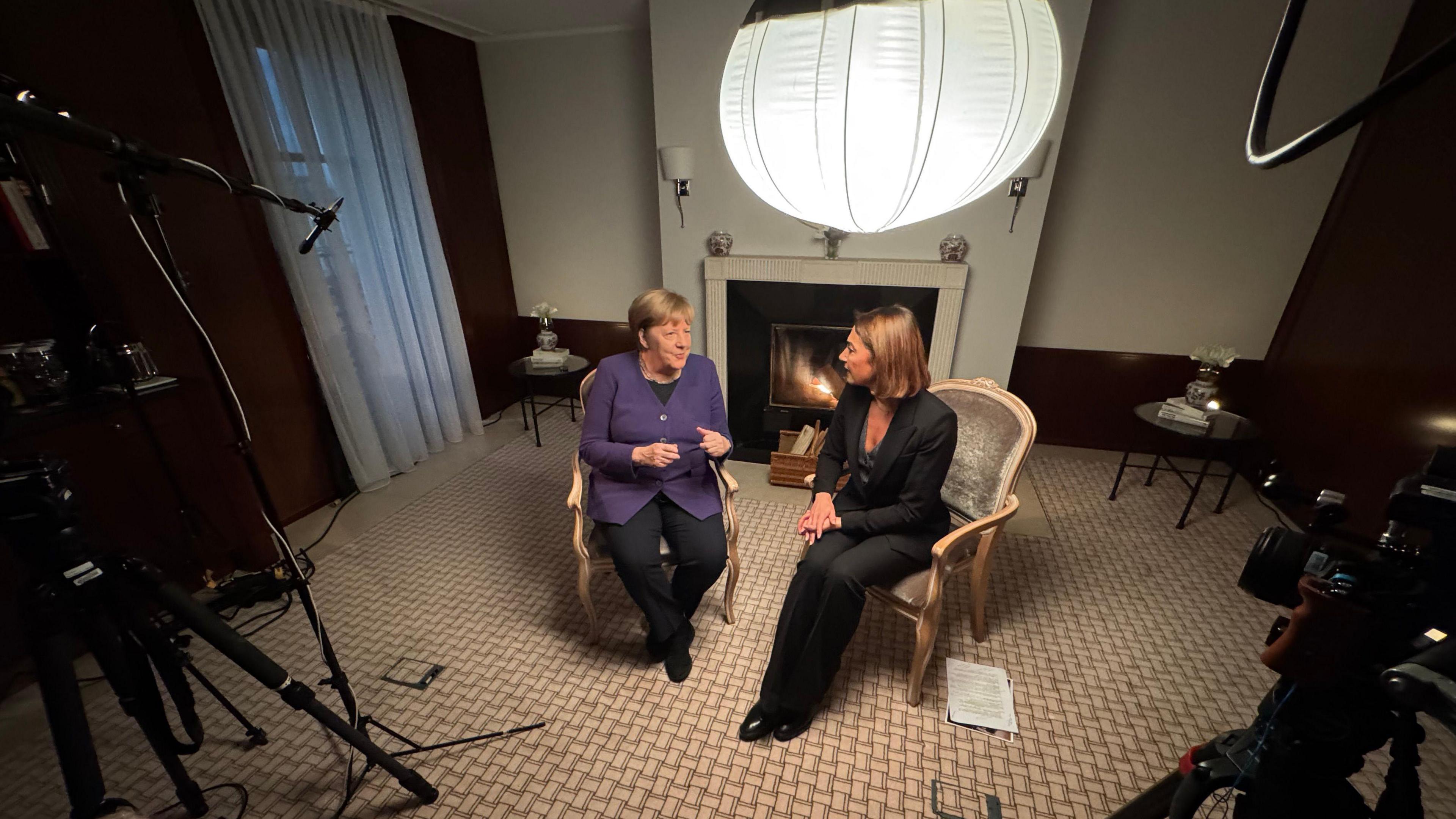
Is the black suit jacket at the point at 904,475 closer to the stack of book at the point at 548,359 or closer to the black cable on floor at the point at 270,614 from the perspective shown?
the black cable on floor at the point at 270,614

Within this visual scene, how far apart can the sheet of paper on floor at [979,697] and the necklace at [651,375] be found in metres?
1.30

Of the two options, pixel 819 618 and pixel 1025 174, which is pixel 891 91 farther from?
pixel 1025 174

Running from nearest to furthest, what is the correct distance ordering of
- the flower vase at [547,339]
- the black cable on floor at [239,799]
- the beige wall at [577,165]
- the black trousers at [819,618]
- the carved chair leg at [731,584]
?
the black cable on floor at [239,799] → the black trousers at [819,618] → the carved chair leg at [731,584] → the beige wall at [577,165] → the flower vase at [547,339]

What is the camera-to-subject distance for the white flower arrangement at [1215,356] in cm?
255

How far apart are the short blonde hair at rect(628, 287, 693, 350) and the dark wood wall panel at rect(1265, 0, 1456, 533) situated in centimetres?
264

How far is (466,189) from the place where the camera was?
3396 mm

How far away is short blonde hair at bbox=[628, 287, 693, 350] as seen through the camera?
172 cm

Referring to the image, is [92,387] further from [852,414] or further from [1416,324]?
[1416,324]

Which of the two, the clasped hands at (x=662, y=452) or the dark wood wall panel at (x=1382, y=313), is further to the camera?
the dark wood wall panel at (x=1382, y=313)

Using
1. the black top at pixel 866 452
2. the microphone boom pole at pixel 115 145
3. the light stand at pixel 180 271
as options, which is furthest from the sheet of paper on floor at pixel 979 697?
the microphone boom pole at pixel 115 145

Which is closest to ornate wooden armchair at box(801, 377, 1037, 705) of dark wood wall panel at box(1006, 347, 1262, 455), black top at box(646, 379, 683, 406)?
black top at box(646, 379, 683, 406)

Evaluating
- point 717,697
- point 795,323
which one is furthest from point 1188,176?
point 717,697

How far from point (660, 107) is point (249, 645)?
277 centimetres

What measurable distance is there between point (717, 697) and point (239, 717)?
1321 millimetres
